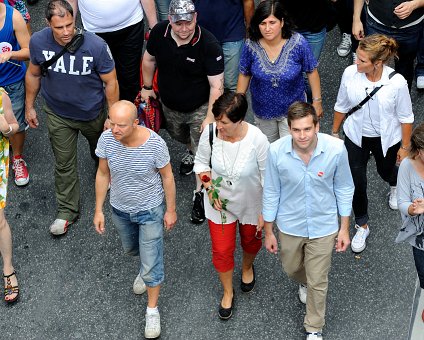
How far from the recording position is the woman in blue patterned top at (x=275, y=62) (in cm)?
585

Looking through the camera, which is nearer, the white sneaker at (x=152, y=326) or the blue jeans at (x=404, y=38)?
the white sneaker at (x=152, y=326)

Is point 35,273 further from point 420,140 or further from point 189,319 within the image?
point 420,140

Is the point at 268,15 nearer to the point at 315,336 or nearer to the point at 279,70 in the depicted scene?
the point at 279,70

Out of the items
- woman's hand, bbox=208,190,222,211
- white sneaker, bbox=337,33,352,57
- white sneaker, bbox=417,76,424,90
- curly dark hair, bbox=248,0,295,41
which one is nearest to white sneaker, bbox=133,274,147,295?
woman's hand, bbox=208,190,222,211

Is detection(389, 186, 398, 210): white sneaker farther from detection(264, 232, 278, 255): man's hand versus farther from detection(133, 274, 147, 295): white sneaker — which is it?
detection(133, 274, 147, 295): white sneaker

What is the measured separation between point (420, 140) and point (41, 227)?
3.35 metres

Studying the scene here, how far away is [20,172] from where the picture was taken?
7.24 m

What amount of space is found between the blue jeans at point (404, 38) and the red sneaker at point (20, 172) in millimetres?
3265

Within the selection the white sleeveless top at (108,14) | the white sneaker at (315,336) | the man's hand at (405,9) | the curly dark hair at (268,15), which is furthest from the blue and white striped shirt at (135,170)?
the man's hand at (405,9)

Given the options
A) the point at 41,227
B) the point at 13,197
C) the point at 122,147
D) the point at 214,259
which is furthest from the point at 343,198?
the point at 13,197

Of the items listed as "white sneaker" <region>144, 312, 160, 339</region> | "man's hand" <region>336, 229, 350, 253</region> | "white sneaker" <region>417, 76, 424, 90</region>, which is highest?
"man's hand" <region>336, 229, 350, 253</region>

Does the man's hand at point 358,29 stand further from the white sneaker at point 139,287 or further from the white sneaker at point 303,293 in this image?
the white sneaker at point 139,287

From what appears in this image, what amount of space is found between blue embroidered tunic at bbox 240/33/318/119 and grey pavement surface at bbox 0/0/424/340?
1.22 m

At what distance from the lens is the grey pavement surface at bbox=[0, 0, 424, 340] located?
5.85 m
